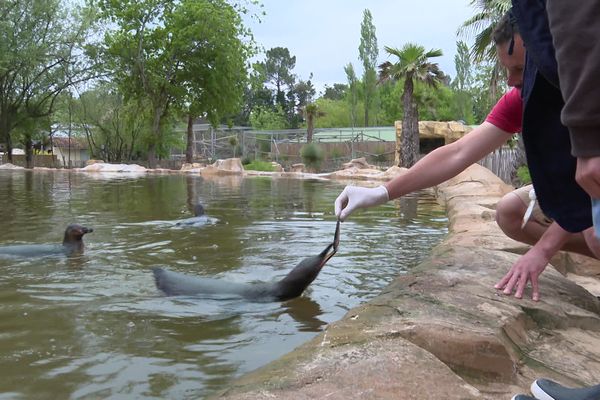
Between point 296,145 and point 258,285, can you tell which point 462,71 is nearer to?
point 296,145

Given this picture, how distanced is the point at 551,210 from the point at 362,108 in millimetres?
54754

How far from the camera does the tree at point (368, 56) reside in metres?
52.0

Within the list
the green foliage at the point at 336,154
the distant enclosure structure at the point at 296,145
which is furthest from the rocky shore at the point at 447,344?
the green foliage at the point at 336,154

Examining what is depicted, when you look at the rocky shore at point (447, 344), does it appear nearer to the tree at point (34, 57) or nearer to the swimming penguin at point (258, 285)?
the swimming penguin at point (258, 285)

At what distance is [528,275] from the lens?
2.83 meters

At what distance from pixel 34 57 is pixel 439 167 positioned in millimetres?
29864

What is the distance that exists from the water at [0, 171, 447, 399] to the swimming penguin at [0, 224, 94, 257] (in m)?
0.14

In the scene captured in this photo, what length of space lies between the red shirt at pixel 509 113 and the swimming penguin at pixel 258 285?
1.28 metres

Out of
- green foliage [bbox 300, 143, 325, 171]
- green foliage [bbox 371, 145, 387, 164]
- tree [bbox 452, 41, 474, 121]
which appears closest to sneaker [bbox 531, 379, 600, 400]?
green foliage [bbox 300, 143, 325, 171]

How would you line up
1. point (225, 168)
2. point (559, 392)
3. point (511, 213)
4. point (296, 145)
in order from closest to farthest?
point (559, 392)
point (511, 213)
point (225, 168)
point (296, 145)

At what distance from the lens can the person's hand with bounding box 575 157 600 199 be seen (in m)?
1.24

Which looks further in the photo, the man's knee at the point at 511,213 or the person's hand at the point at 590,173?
the man's knee at the point at 511,213

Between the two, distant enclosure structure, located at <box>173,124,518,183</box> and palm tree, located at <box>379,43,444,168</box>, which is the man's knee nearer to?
palm tree, located at <box>379,43,444,168</box>

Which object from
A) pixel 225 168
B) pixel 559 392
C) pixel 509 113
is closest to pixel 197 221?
pixel 509 113
